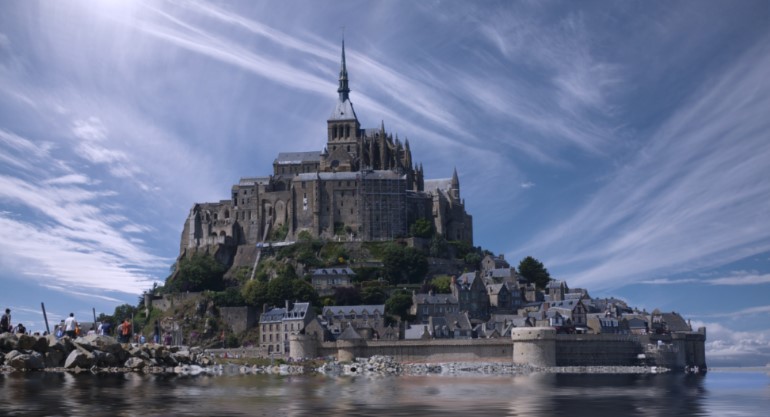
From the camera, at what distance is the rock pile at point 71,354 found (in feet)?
125

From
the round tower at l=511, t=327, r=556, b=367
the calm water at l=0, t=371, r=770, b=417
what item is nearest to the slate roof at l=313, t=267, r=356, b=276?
the round tower at l=511, t=327, r=556, b=367

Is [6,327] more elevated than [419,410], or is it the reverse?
[6,327]

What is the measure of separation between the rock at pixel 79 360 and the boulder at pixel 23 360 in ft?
4.58

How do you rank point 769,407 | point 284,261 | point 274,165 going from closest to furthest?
point 769,407, point 284,261, point 274,165

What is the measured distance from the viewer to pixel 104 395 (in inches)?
1156

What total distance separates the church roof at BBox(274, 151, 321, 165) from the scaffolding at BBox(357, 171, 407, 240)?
14503 mm

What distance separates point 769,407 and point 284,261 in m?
85.2

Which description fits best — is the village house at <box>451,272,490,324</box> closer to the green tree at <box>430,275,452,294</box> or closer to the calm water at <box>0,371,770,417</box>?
the green tree at <box>430,275,452,294</box>

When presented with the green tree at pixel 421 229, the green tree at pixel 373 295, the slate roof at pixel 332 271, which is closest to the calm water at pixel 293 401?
the green tree at pixel 373 295

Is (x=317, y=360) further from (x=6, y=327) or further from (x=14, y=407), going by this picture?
(x=14, y=407)

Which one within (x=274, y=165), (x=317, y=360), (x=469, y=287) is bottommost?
(x=317, y=360)

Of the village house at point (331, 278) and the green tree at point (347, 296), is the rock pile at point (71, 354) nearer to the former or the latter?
the green tree at point (347, 296)

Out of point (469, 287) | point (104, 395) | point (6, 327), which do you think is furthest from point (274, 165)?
point (104, 395)

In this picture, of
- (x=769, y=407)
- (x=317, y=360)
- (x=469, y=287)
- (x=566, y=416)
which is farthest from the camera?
(x=469, y=287)
